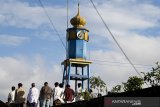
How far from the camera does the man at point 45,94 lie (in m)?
18.6

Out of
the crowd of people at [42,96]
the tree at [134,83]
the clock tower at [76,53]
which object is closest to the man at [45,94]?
the crowd of people at [42,96]

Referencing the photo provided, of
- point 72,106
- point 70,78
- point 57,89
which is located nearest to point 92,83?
point 57,89

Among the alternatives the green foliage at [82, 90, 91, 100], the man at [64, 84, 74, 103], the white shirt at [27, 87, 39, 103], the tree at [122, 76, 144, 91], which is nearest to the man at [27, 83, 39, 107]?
the white shirt at [27, 87, 39, 103]

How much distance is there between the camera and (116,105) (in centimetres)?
1248

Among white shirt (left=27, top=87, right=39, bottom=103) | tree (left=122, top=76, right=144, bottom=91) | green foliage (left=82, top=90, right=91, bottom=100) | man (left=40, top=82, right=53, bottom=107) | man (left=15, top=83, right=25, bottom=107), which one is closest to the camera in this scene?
tree (left=122, top=76, right=144, bottom=91)

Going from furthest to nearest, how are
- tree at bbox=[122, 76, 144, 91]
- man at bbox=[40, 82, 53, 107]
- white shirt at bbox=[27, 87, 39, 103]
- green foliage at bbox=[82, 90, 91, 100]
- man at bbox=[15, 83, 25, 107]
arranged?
1. green foliage at bbox=[82, 90, 91, 100]
2. man at bbox=[40, 82, 53, 107]
3. man at bbox=[15, 83, 25, 107]
4. white shirt at bbox=[27, 87, 39, 103]
5. tree at bbox=[122, 76, 144, 91]

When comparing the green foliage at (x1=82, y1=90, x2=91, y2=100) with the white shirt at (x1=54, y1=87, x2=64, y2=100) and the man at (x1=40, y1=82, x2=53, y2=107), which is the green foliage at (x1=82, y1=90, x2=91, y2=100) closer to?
the white shirt at (x1=54, y1=87, x2=64, y2=100)

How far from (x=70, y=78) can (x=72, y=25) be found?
5475 millimetres

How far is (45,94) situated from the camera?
18656 mm

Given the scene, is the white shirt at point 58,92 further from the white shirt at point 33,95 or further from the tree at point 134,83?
the tree at point 134,83

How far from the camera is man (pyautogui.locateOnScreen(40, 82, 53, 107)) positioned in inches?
734

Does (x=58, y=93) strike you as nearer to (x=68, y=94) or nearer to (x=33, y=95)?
(x=68, y=94)

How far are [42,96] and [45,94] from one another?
0.57ft

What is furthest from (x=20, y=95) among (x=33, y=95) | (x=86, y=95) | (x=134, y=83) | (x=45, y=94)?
(x=134, y=83)
